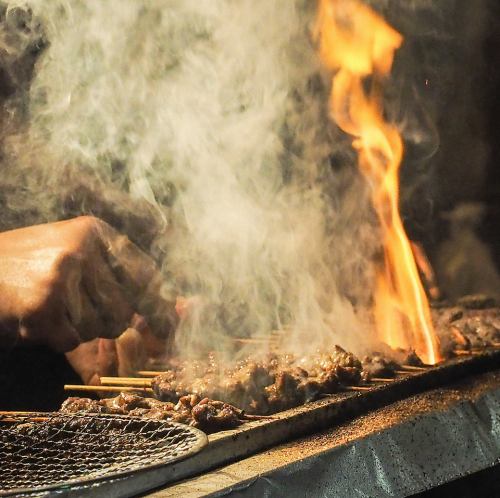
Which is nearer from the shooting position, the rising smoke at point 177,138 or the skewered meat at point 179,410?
the skewered meat at point 179,410

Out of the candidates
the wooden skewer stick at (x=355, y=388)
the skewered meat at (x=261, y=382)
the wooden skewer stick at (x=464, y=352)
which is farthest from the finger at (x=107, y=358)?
the wooden skewer stick at (x=464, y=352)

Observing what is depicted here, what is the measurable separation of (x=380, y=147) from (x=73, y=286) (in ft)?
10.9

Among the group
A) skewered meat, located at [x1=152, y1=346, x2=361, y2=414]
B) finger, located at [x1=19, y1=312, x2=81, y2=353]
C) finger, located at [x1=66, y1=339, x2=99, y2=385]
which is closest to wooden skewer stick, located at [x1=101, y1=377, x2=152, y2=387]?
skewered meat, located at [x1=152, y1=346, x2=361, y2=414]

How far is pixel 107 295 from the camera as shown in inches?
284

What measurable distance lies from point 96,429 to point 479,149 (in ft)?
23.7

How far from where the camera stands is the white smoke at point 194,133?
27.1 ft

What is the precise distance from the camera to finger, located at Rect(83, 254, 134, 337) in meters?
6.95

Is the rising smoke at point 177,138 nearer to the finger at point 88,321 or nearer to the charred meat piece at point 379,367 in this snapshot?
the finger at point 88,321

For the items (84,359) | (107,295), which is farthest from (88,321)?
(84,359)

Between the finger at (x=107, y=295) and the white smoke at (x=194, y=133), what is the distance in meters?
0.82

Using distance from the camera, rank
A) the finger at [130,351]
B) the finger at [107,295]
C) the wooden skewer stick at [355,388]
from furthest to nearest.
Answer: the finger at [107,295] → the finger at [130,351] → the wooden skewer stick at [355,388]

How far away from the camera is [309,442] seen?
4.18 m

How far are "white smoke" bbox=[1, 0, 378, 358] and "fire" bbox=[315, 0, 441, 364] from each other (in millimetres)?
734

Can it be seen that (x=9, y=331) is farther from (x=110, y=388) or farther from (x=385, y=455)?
(x=385, y=455)
